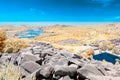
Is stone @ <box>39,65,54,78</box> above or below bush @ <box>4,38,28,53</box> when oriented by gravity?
above

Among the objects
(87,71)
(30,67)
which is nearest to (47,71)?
(30,67)

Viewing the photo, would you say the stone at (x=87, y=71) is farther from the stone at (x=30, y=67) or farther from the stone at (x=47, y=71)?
the stone at (x=30, y=67)

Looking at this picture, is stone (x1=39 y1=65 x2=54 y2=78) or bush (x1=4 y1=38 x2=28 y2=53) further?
bush (x1=4 y1=38 x2=28 y2=53)

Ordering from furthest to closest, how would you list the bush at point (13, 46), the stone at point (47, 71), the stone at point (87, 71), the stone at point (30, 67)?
1. the bush at point (13, 46)
2. the stone at point (30, 67)
3. the stone at point (47, 71)
4. the stone at point (87, 71)

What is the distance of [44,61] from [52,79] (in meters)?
2.84

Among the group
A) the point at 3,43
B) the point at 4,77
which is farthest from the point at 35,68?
the point at 3,43

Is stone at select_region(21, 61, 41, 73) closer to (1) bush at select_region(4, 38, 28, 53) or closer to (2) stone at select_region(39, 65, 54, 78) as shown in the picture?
(2) stone at select_region(39, 65, 54, 78)

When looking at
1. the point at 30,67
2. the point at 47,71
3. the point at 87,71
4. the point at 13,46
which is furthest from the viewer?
the point at 13,46

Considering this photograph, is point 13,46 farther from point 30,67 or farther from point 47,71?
point 47,71

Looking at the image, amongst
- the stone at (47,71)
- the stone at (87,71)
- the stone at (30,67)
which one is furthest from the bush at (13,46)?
the stone at (87,71)

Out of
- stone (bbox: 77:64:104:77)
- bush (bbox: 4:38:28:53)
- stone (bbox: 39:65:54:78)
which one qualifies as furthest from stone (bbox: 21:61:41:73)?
bush (bbox: 4:38:28:53)

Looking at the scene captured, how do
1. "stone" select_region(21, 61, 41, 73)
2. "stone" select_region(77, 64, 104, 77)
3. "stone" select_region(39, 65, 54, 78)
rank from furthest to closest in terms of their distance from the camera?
"stone" select_region(21, 61, 41, 73), "stone" select_region(39, 65, 54, 78), "stone" select_region(77, 64, 104, 77)

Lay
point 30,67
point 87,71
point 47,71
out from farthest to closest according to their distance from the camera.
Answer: point 30,67
point 47,71
point 87,71

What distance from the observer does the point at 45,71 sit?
10.2m
